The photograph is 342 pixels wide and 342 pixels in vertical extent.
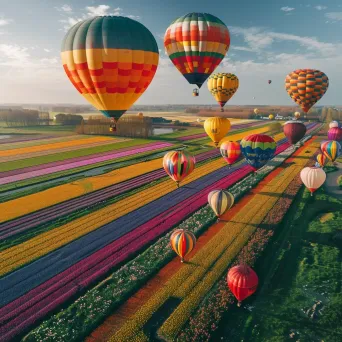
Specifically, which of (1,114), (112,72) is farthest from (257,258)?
(1,114)

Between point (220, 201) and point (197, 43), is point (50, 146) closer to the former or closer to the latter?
point (197, 43)

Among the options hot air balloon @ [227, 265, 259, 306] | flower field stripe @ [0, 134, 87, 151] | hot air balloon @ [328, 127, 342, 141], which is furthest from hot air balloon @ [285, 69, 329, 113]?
flower field stripe @ [0, 134, 87, 151]

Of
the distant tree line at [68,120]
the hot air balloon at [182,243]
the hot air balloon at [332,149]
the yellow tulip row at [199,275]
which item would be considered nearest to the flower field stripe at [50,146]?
the distant tree line at [68,120]

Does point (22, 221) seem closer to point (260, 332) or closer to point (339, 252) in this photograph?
point (260, 332)

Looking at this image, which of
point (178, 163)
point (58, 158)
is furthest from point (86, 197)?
point (58, 158)

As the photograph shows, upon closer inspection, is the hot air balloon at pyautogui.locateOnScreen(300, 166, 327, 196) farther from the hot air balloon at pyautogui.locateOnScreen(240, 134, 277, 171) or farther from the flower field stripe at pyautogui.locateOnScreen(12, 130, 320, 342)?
the flower field stripe at pyautogui.locateOnScreen(12, 130, 320, 342)

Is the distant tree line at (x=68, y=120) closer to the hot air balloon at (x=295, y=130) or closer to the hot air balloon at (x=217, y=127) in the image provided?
the hot air balloon at (x=217, y=127)
